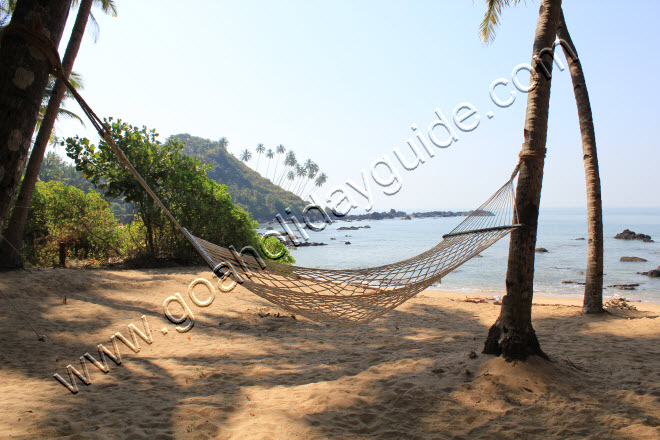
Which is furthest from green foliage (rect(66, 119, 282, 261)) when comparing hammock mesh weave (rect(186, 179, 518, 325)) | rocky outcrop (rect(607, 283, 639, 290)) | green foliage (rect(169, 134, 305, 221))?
green foliage (rect(169, 134, 305, 221))

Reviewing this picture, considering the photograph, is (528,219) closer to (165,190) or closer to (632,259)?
(165,190)

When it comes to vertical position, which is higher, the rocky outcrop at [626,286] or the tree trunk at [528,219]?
the tree trunk at [528,219]

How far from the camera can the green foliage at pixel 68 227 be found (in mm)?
6176

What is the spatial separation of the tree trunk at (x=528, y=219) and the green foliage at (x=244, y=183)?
117 feet

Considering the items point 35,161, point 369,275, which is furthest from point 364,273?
point 35,161

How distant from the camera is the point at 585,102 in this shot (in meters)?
3.84

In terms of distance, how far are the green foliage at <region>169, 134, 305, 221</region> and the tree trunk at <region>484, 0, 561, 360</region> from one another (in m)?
35.7

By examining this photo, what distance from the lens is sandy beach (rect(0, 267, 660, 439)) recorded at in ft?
5.16

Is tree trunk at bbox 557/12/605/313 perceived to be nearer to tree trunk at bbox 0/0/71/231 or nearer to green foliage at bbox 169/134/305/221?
tree trunk at bbox 0/0/71/231

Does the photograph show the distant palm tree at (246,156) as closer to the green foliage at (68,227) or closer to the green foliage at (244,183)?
the green foliage at (244,183)

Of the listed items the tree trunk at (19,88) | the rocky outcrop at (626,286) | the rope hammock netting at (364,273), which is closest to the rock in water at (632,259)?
the rocky outcrop at (626,286)

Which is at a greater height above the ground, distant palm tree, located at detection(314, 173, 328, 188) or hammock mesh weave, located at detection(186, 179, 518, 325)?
distant palm tree, located at detection(314, 173, 328, 188)

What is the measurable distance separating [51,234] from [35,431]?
19.0 feet

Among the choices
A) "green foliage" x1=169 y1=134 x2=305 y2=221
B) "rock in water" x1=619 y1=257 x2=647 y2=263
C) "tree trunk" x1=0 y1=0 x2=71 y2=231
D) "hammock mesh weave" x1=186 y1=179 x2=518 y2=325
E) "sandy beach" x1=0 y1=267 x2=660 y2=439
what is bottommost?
"sandy beach" x1=0 y1=267 x2=660 y2=439
